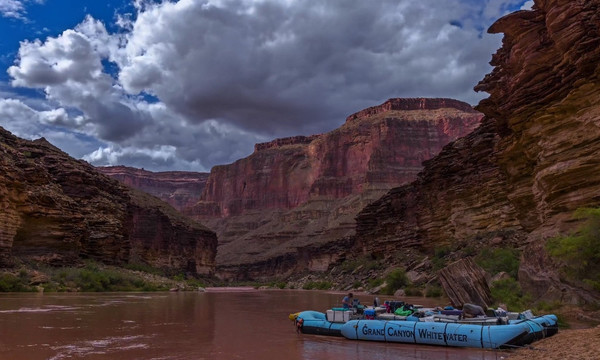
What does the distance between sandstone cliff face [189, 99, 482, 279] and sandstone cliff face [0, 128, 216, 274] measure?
49090 millimetres

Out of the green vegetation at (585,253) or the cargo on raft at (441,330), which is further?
the green vegetation at (585,253)

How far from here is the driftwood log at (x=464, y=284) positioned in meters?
16.0

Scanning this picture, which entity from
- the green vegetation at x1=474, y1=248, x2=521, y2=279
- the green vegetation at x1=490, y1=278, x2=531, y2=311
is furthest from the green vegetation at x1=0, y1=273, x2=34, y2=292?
the green vegetation at x1=474, y1=248, x2=521, y2=279

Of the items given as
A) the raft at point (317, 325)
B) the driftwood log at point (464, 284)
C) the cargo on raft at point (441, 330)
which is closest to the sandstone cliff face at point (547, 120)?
the driftwood log at point (464, 284)

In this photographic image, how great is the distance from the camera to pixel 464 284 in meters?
16.3

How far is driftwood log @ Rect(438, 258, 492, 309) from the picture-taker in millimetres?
16031

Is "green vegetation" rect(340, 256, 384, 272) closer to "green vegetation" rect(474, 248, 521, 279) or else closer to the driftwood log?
"green vegetation" rect(474, 248, 521, 279)

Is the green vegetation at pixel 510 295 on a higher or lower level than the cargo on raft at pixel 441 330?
higher

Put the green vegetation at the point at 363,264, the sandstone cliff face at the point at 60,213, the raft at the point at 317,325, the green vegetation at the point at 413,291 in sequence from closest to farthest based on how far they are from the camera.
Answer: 1. the raft at the point at 317,325
2. the green vegetation at the point at 413,291
3. the sandstone cliff face at the point at 60,213
4. the green vegetation at the point at 363,264

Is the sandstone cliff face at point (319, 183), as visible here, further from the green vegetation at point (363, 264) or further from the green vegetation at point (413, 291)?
the green vegetation at point (413, 291)

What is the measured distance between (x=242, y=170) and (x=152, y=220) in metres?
121

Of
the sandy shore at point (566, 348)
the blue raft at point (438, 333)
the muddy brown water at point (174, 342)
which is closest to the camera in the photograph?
the sandy shore at point (566, 348)

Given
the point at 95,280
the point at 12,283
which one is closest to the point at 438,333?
the point at 12,283

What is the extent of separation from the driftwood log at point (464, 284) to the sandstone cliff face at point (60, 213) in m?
29.4
